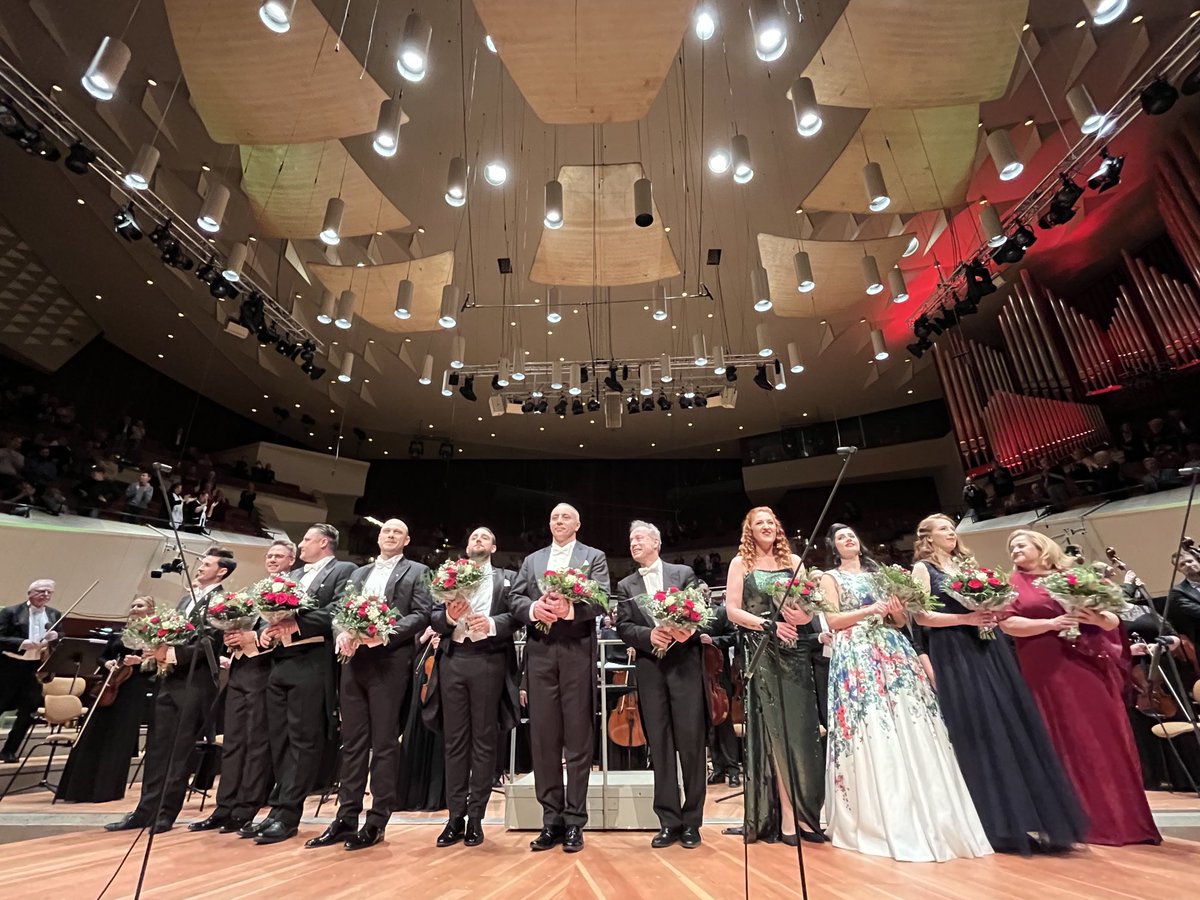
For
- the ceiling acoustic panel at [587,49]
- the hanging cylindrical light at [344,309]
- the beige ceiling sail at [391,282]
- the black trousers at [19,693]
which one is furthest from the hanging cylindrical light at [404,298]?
the black trousers at [19,693]

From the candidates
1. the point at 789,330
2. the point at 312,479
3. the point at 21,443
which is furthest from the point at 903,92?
the point at 312,479

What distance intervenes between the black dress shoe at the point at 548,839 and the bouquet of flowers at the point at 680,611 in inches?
37.2

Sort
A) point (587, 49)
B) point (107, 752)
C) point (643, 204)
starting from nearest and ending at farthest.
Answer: point (107, 752), point (587, 49), point (643, 204)

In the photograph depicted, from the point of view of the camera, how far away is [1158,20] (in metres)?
6.34

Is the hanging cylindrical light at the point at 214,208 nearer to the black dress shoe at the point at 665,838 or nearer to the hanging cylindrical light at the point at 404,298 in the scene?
the hanging cylindrical light at the point at 404,298

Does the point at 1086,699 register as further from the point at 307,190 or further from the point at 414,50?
the point at 307,190

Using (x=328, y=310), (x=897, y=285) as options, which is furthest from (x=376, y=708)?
(x=897, y=285)

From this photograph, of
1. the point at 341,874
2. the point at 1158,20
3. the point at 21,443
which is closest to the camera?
the point at 341,874

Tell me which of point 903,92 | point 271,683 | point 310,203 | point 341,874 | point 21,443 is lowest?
point 341,874

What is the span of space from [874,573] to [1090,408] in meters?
9.42

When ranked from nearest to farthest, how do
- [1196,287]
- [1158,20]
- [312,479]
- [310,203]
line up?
[1158,20] → [310,203] → [1196,287] → [312,479]

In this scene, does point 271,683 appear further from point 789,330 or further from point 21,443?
point 789,330

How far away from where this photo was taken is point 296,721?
308 cm

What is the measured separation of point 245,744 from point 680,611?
8.15ft
